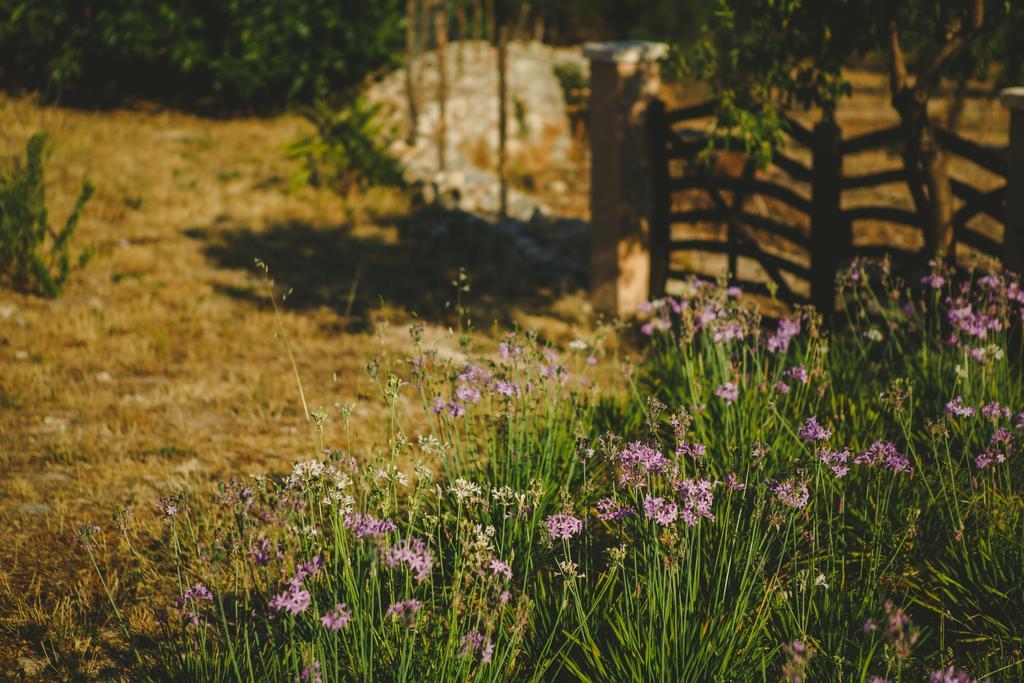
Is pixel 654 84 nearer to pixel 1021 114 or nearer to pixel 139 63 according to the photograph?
pixel 1021 114

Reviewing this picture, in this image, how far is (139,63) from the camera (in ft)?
41.8

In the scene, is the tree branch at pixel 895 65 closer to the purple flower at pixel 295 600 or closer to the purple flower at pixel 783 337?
the purple flower at pixel 783 337

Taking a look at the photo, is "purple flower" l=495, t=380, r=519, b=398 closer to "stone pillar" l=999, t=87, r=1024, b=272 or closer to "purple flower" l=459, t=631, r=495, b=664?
"purple flower" l=459, t=631, r=495, b=664

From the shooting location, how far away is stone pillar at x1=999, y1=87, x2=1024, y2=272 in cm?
464

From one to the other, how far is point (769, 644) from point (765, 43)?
3713 millimetres

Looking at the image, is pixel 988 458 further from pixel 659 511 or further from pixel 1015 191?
pixel 1015 191

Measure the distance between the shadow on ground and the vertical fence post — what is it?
2.13 meters

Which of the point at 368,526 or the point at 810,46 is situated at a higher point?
the point at 810,46

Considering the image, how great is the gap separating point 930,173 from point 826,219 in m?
0.61

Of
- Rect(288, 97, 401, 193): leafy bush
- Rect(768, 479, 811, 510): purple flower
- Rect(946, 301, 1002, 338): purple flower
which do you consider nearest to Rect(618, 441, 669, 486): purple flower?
Rect(768, 479, 811, 510): purple flower

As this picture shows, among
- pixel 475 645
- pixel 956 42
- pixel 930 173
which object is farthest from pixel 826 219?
pixel 475 645

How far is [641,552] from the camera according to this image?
109 inches

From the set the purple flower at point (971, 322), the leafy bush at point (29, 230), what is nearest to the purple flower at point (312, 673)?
the purple flower at point (971, 322)

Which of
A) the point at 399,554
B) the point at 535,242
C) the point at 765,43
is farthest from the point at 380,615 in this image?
the point at 535,242
